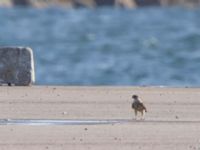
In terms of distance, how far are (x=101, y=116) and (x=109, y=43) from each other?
210 feet

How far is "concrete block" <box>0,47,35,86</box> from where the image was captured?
25.2 meters

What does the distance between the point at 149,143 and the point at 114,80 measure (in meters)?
33.9

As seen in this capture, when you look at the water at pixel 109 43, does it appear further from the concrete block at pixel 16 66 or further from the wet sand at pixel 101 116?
the wet sand at pixel 101 116

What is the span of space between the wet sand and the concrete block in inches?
27.3

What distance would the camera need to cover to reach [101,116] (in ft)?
67.1

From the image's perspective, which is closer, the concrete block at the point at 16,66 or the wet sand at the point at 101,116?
the wet sand at the point at 101,116

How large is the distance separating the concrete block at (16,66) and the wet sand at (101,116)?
69 cm

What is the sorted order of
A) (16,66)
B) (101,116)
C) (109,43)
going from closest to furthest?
Result: (101,116)
(16,66)
(109,43)

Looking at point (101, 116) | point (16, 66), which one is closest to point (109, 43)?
point (16, 66)

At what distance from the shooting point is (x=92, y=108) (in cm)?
2142

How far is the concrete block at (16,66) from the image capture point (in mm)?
25156

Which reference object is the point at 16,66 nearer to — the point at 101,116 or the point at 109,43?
the point at 101,116

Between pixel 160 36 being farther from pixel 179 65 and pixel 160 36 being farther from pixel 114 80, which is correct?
pixel 114 80

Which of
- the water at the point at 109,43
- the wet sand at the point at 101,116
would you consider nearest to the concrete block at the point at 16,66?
the wet sand at the point at 101,116
